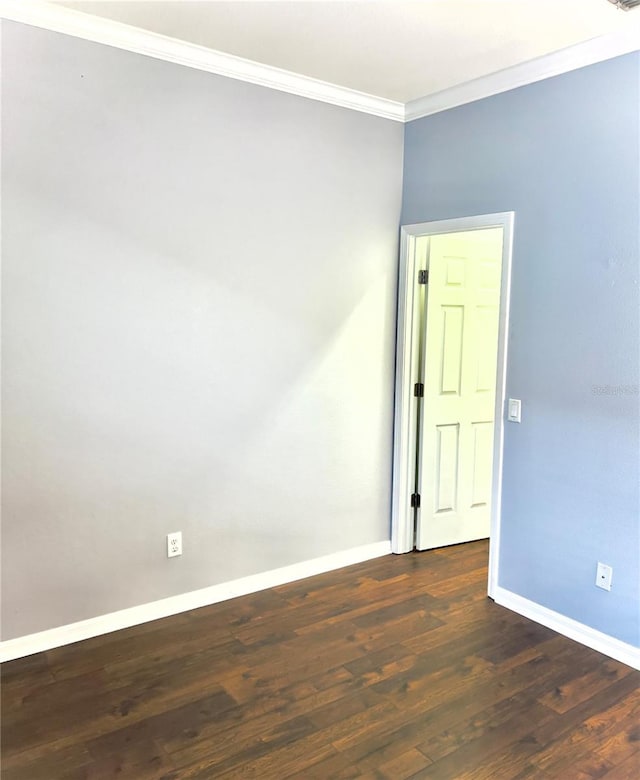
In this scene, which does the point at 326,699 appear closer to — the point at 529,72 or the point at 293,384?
the point at 293,384

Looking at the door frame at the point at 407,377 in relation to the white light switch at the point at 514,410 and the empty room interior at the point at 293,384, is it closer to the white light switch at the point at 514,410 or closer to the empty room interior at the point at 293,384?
the empty room interior at the point at 293,384

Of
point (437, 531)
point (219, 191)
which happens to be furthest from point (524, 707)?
point (219, 191)

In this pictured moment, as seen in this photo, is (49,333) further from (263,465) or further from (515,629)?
(515,629)

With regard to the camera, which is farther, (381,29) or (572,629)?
(572,629)

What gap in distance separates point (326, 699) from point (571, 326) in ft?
6.28

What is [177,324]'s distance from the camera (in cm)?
298

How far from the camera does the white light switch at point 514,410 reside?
312 cm

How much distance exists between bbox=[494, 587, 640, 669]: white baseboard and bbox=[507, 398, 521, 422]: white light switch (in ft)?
2.93

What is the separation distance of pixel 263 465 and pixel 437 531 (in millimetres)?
1314

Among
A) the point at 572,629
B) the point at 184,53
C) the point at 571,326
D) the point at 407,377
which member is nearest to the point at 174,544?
the point at 407,377

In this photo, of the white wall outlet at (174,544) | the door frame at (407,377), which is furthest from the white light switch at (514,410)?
the white wall outlet at (174,544)

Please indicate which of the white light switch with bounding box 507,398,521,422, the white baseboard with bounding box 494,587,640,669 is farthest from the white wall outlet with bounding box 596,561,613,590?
the white light switch with bounding box 507,398,521,422

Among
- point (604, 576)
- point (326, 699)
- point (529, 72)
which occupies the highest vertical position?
point (529, 72)

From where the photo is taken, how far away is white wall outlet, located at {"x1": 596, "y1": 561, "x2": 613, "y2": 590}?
2.79m
